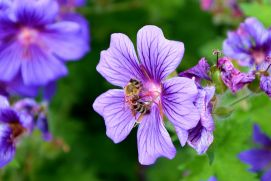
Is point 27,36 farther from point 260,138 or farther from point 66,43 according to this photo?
point 260,138

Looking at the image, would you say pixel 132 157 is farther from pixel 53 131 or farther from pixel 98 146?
pixel 53 131

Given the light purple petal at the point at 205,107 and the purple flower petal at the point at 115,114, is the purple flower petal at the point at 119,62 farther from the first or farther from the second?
the light purple petal at the point at 205,107

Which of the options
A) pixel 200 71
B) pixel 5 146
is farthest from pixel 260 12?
pixel 5 146

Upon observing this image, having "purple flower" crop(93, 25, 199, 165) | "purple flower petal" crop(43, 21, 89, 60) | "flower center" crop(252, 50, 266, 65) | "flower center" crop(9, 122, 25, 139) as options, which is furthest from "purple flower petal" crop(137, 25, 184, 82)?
"purple flower petal" crop(43, 21, 89, 60)

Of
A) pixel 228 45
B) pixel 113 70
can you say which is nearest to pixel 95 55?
pixel 228 45

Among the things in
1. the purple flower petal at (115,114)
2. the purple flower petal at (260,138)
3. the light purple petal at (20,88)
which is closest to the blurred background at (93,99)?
the light purple petal at (20,88)
